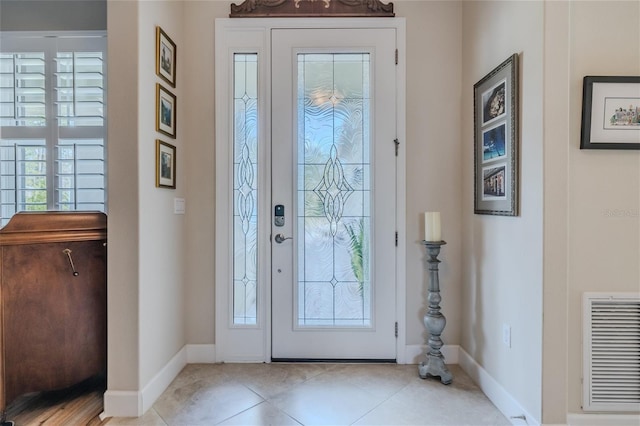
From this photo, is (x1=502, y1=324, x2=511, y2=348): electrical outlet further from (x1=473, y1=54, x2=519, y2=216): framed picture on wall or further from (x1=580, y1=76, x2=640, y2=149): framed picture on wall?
(x1=580, y1=76, x2=640, y2=149): framed picture on wall

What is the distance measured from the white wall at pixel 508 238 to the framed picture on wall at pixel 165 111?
2033mm

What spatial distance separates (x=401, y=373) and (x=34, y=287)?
88.7 inches

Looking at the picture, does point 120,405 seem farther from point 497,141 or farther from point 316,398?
point 497,141

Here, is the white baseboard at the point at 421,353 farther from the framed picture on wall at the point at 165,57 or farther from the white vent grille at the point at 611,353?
the framed picture on wall at the point at 165,57

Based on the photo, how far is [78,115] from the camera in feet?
7.63

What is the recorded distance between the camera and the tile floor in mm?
1666

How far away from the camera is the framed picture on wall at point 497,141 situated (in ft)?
5.43

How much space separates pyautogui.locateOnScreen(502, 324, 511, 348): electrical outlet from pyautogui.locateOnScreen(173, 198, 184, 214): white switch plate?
2.17m

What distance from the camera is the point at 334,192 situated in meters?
2.31

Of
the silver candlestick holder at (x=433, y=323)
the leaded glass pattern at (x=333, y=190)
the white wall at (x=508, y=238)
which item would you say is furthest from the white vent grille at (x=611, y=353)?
the leaded glass pattern at (x=333, y=190)

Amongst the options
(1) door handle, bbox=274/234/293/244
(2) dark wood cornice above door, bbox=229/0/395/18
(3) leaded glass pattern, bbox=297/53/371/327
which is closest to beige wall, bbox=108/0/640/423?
(2) dark wood cornice above door, bbox=229/0/395/18

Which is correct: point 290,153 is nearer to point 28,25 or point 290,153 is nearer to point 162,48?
point 162,48

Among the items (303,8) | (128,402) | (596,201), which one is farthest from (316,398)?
(303,8)

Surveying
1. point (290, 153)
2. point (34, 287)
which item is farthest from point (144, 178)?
point (290, 153)
